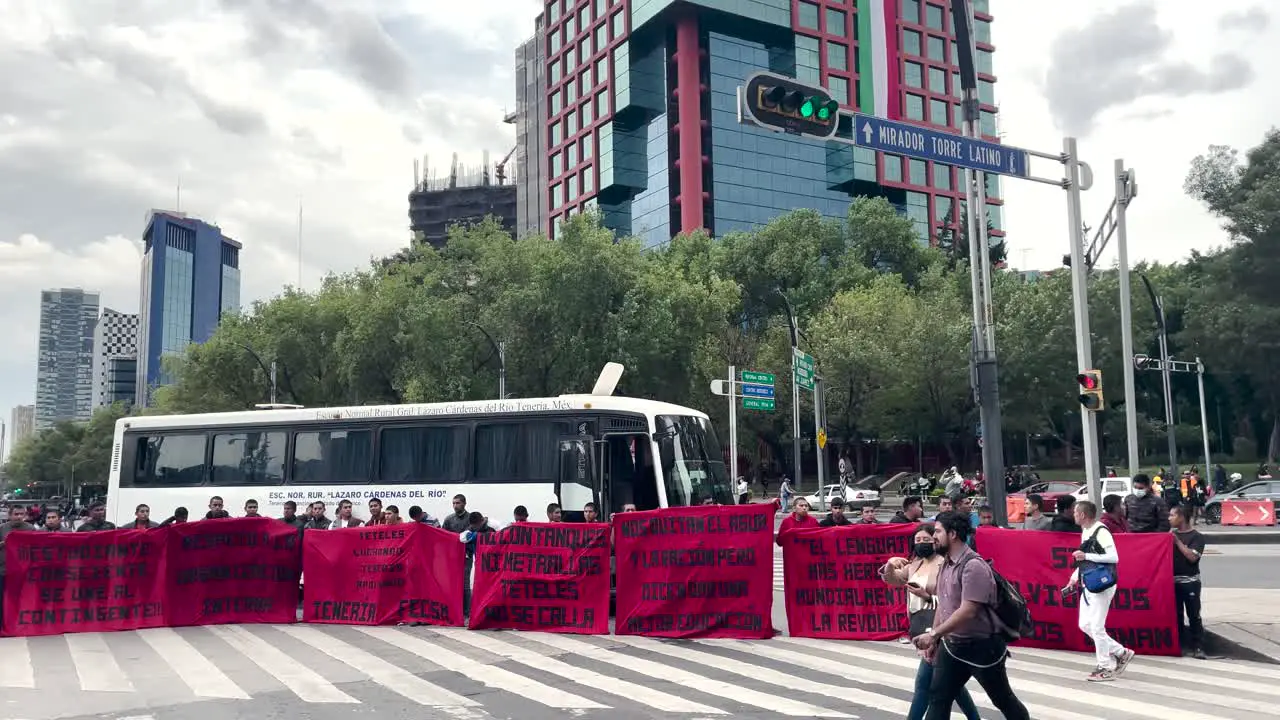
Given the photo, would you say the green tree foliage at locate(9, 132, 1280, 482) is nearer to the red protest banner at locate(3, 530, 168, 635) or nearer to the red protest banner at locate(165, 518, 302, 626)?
the red protest banner at locate(165, 518, 302, 626)

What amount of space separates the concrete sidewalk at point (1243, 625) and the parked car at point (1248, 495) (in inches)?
681

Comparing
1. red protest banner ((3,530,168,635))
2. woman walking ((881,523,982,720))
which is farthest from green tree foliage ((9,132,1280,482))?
woman walking ((881,523,982,720))

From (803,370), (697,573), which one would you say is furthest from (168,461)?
(803,370)

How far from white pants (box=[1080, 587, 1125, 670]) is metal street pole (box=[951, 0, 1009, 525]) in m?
6.29

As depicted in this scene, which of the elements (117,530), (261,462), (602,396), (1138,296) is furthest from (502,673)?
(1138,296)

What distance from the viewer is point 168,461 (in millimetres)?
21531

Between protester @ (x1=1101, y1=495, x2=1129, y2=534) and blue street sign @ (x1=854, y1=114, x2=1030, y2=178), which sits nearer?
protester @ (x1=1101, y1=495, x2=1129, y2=534)

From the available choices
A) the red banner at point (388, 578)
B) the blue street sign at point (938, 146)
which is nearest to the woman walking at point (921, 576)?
the red banner at point (388, 578)

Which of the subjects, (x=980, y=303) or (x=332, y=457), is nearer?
(x=980, y=303)

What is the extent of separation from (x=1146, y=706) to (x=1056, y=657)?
2.36 metres

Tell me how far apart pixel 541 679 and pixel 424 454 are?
945cm

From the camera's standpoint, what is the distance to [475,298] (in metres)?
41.4

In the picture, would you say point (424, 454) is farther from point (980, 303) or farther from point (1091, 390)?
point (1091, 390)

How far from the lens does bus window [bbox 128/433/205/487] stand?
21.2 meters
